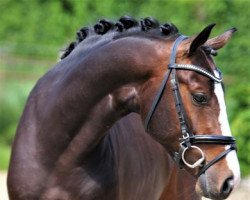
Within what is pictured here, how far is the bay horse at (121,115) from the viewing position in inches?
138

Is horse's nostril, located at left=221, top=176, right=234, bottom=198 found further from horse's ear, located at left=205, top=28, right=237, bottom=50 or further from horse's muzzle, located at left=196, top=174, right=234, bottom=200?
horse's ear, located at left=205, top=28, right=237, bottom=50

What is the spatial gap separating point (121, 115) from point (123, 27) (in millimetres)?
487

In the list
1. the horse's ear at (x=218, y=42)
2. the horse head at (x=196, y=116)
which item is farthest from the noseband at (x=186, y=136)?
the horse's ear at (x=218, y=42)

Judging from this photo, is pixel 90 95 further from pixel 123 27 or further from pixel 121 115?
pixel 123 27

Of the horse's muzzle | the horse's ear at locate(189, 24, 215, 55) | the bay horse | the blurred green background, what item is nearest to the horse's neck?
the bay horse

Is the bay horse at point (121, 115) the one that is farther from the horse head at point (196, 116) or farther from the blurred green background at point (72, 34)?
the blurred green background at point (72, 34)

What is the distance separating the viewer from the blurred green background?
8.98 m

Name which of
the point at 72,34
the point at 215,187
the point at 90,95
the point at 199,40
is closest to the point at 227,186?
the point at 215,187

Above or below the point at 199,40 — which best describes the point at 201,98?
below

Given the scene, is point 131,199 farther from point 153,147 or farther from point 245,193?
point 245,193

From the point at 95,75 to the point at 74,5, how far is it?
7415 mm

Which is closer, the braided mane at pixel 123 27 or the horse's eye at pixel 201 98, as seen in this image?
the horse's eye at pixel 201 98

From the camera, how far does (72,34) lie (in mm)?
10789

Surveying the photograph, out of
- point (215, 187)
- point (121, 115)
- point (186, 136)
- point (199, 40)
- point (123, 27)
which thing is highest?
point (123, 27)
